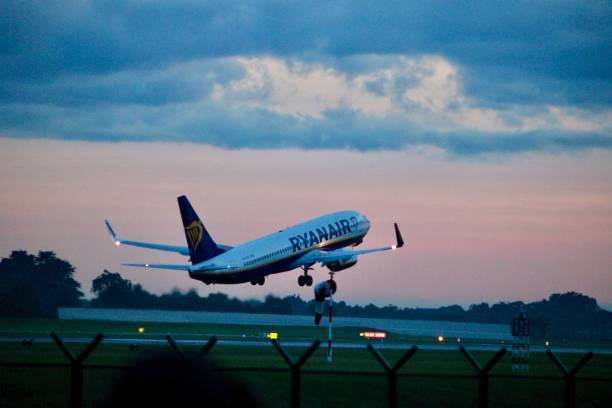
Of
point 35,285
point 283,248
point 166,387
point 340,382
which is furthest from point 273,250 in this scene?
point 166,387

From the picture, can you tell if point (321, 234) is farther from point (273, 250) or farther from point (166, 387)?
point (166, 387)

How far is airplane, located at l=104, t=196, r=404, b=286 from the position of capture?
3091 inches

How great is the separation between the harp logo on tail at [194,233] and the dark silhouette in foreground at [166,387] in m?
76.5

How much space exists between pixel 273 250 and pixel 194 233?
635 cm

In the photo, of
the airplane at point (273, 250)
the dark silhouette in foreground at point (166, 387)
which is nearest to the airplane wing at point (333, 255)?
the airplane at point (273, 250)

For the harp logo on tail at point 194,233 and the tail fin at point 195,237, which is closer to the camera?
the tail fin at point 195,237

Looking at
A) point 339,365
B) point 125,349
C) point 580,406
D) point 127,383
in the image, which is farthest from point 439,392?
point 127,383

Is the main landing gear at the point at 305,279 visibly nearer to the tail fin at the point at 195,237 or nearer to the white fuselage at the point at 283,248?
the white fuselage at the point at 283,248

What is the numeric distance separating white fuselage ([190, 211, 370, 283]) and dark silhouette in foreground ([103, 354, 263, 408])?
74.0 meters

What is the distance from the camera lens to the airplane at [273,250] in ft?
258

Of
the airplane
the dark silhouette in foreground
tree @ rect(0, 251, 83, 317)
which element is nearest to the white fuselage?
the airplane

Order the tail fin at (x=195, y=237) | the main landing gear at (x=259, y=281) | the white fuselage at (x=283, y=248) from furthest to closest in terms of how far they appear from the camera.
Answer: the main landing gear at (x=259, y=281) → the tail fin at (x=195, y=237) → the white fuselage at (x=283, y=248)

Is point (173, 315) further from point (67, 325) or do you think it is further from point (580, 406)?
point (580, 406)

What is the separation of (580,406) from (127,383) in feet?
98.5
